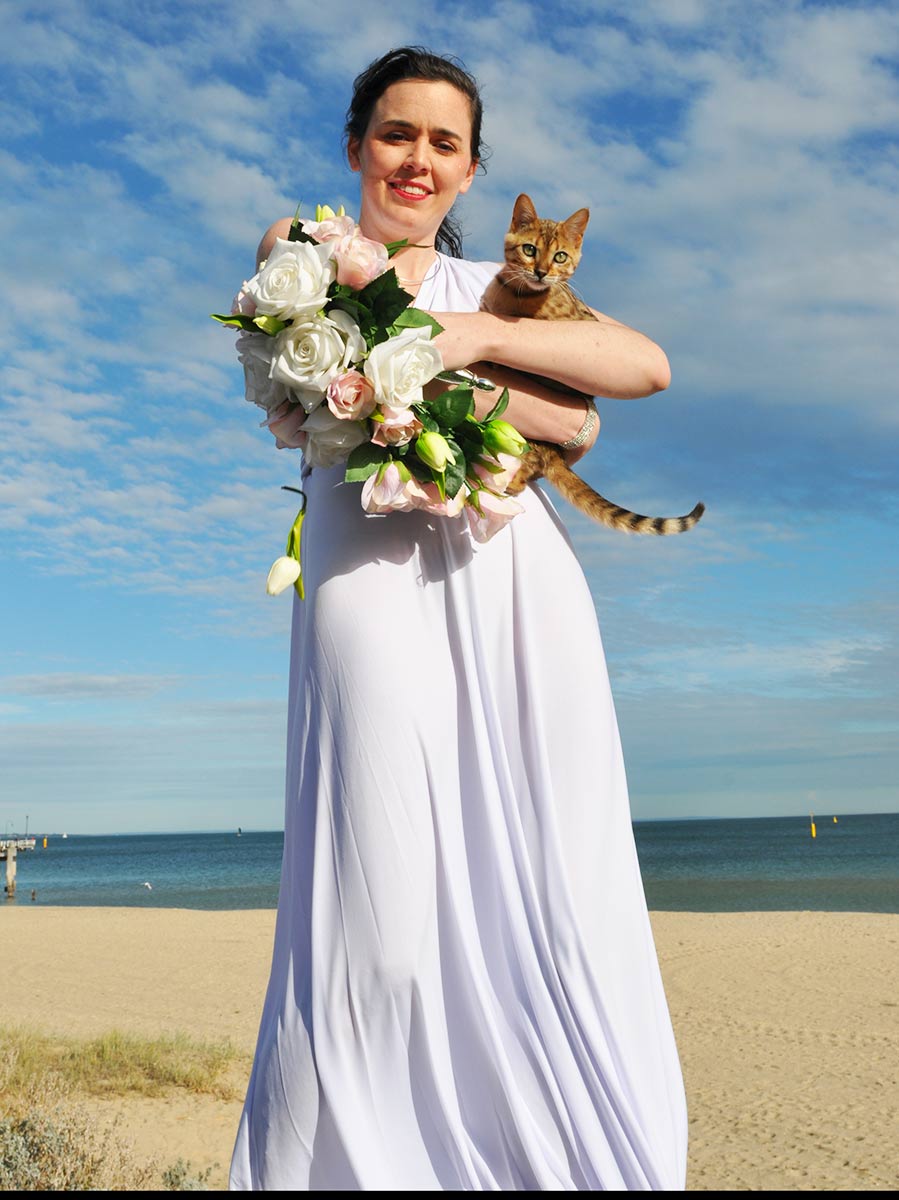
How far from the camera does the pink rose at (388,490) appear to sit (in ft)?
7.86

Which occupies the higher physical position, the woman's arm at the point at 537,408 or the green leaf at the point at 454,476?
the woman's arm at the point at 537,408

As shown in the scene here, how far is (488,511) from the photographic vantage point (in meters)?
2.56

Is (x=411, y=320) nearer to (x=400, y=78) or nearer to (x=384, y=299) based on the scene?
(x=384, y=299)

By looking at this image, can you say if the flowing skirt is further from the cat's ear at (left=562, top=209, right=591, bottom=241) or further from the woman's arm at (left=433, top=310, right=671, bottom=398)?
the cat's ear at (left=562, top=209, right=591, bottom=241)

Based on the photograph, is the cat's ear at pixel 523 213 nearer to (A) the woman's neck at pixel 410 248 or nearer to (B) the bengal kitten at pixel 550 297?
(B) the bengal kitten at pixel 550 297

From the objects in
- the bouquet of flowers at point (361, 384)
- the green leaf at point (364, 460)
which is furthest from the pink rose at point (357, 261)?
the green leaf at point (364, 460)

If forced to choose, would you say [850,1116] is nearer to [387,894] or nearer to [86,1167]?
[86,1167]

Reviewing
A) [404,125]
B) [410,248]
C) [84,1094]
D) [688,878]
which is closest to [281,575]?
[410,248]

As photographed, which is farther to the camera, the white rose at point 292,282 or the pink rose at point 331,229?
the pink rose at point 331,229

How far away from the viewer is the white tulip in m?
2.46

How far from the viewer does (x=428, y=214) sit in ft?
9.78

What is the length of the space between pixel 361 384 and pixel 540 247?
1454 mm

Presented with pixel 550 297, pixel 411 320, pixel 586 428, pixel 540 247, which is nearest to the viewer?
pixel 411 320

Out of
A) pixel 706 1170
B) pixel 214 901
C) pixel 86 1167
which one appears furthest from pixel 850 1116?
pixel 214 901
